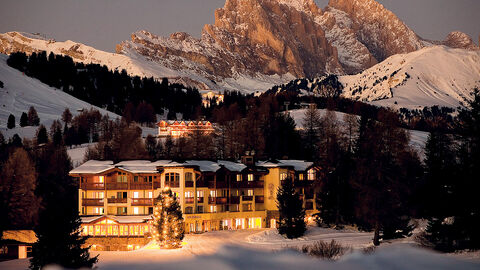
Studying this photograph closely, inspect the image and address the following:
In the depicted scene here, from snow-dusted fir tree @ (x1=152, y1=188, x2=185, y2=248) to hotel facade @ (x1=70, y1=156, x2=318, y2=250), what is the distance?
399 inches

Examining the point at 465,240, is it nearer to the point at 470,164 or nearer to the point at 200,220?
the point at 470,164

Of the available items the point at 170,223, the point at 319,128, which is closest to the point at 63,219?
the point at 170,223

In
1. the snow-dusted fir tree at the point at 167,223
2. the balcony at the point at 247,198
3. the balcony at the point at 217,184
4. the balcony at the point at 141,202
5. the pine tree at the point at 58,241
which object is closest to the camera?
the pine tree at the point at 58,241

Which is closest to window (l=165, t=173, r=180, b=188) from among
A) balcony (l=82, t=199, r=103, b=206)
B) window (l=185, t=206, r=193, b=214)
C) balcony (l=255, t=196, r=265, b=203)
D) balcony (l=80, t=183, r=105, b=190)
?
window (l=185, t=206, r=193, b=214)

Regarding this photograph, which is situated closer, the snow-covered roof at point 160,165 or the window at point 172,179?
the window at point 172,179

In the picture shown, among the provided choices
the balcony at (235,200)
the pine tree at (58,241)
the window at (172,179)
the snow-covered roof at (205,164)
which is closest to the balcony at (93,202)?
the window at (172,179)

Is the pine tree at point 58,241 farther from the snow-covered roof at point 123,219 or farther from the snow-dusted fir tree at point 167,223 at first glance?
the snow-covered roof at point 123,219

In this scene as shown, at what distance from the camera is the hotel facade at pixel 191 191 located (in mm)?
82375

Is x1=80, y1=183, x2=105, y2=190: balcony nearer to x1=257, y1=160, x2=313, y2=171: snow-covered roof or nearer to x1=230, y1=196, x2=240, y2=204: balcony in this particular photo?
x1=230, y1=196, x2=240, y2=204: balcony

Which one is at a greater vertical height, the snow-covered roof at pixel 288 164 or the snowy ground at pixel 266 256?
the snow-covered roof at pixel 288 164

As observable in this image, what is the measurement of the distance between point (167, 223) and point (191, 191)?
17.7 m

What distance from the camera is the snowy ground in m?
41.2

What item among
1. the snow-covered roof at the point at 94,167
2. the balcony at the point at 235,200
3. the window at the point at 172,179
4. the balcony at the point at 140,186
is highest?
the snow-covered roof at the point at 94,167

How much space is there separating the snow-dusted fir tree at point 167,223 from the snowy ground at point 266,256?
1233 millimetres
